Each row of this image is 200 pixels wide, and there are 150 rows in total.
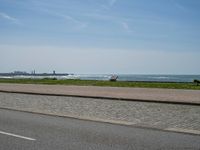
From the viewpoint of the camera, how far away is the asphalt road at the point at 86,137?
8.41 metres

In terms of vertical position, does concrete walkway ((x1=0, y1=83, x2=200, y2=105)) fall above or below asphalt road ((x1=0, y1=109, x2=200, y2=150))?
above

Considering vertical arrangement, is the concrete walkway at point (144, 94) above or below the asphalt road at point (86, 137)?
above

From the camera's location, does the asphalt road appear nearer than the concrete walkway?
Yes

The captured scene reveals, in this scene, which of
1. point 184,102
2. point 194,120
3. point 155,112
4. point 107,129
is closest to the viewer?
point 107,129

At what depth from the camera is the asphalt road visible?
8.41 meters

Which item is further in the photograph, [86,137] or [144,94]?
[144,94]

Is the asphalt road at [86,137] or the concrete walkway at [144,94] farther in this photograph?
the concrete walkway at [144,94]

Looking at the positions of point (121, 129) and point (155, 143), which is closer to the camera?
point (155, 143)

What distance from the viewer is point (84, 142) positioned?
29.2 feet

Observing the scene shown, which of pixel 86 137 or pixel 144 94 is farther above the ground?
pixel 144 94

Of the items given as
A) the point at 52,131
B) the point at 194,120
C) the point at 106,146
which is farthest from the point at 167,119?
the point at 106,146

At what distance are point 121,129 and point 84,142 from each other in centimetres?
246

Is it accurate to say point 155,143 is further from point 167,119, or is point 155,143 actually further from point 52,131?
point 167,119

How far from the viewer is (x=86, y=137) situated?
9.61m
